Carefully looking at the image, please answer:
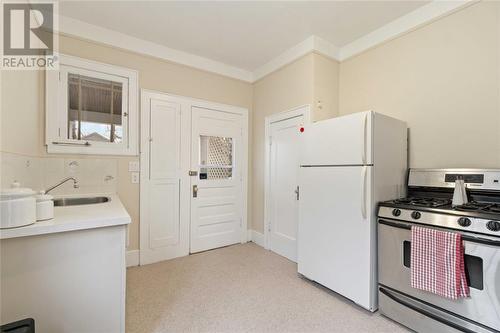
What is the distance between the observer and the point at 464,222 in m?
1.55

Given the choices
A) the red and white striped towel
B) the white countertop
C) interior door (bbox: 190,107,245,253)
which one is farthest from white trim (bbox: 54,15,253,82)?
the red and white striped towel

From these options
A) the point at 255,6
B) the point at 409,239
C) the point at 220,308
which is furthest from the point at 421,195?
Answer: the point at 255,6

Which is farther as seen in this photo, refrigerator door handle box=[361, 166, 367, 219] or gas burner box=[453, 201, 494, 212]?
refrigerator door handle box=[361, 166, 367, 219]

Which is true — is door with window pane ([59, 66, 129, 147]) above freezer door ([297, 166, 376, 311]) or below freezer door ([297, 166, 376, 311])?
above

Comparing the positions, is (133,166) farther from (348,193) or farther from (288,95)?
(348,193)

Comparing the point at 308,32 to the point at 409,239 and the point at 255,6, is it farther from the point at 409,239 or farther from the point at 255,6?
the point at 409,239

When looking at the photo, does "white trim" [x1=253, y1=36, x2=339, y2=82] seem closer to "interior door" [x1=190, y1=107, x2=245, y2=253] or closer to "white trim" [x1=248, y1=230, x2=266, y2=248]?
"interior door" [x1=190, y1=107, x2=245, y2=253]

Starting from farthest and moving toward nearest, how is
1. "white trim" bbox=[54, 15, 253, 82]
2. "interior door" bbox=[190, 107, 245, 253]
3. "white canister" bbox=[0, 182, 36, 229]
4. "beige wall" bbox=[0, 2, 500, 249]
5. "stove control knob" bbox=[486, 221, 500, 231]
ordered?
"interior door" bbox=[190, 107, 245, 253] → "white trim" bbox=[54, 15, 253, 82] → "beige wall" bbox=[0, 2, 500, 249] → "stove control knob" bbox=[486, 221, 500, 231] → "white canister" bbox=[0, 182, 36, 229]

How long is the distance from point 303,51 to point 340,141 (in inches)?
56.4

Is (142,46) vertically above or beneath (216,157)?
above

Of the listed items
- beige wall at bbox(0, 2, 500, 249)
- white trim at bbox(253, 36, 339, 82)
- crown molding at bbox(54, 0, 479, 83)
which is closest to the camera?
beige wall at bbox(0, 2, 500, 249)

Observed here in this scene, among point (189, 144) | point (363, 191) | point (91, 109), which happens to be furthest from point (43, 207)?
point (363, 191)

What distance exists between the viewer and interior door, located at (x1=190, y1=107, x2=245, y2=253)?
3.36 m

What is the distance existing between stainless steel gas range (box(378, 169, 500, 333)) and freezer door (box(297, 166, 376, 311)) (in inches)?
4.5
